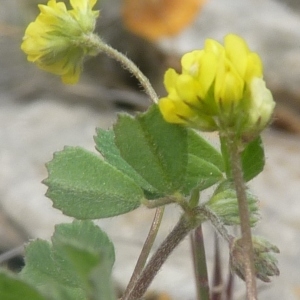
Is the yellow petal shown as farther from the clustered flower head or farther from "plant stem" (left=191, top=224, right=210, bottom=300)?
"plant stem" (left=191, top=224, right=210, bottom=300)

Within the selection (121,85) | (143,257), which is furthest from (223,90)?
(121,85)

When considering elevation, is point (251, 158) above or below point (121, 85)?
below

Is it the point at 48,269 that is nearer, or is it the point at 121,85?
the point at 48,269

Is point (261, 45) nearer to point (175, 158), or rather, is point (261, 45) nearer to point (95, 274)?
point (175, 158)

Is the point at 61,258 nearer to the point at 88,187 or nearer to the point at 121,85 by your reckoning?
the point at 88,187

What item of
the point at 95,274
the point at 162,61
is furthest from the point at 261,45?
the point at 95,274

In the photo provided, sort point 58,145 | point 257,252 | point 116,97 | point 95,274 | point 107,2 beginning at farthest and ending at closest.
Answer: point 107,2 → point 116,97 → point 58,145 → point 257,252 → point 95,274

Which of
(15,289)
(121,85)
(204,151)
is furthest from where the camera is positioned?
(121,85)

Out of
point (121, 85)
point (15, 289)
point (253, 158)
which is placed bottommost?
point (15, 289)
